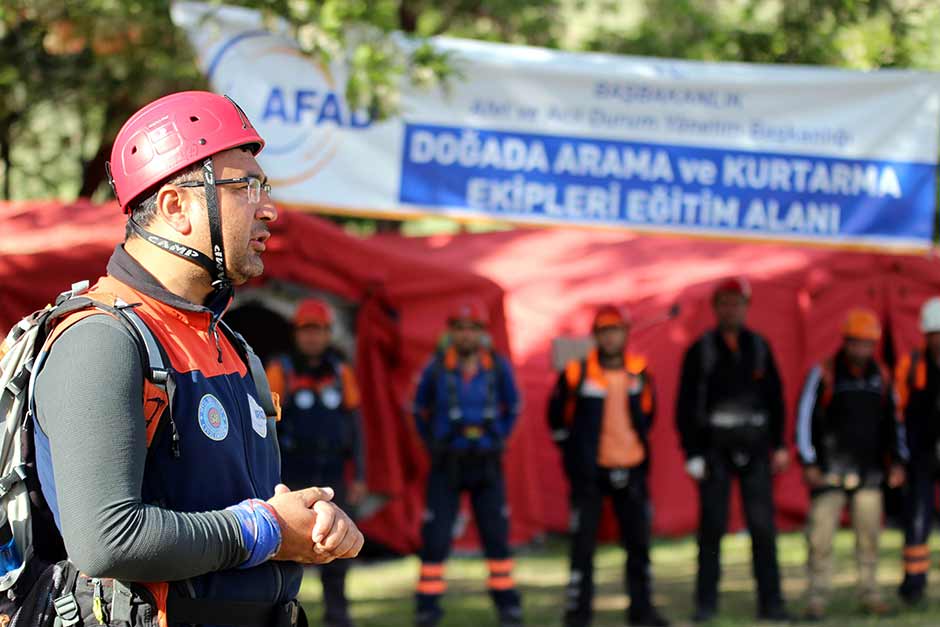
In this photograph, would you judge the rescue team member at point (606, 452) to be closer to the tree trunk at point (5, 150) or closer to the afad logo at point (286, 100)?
the afad logo at point (286, 100)

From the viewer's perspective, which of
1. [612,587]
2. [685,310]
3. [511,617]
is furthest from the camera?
[685,310]

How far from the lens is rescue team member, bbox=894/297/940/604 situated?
872cm

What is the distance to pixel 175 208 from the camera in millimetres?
2441

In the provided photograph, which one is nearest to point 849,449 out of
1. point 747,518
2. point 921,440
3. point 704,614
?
point 921,440

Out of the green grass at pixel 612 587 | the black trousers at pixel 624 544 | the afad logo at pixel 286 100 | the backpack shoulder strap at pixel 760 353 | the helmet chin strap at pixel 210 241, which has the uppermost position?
the afad logo at pixel 286 100

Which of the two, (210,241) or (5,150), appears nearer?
(210,241)

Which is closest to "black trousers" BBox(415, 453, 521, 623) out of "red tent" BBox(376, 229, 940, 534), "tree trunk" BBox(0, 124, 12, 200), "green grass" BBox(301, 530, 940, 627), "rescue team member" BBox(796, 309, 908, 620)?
"green grass" BBox(301, 530, 940, 627)

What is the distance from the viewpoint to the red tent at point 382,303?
9.05 metres

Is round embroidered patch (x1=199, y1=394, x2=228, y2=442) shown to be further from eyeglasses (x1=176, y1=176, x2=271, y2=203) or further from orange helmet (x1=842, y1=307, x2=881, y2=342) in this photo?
orange helmet (x1=842, y1=307, x2=881, y2=342)

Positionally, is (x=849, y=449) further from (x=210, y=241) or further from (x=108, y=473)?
(x=108, y=473)

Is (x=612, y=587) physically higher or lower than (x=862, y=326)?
lower

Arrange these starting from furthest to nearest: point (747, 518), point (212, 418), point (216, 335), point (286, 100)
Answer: point (747, 518) < point (286, 100) < point (216, 335) < point (212, 418)

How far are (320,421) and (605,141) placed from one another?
2505 mm

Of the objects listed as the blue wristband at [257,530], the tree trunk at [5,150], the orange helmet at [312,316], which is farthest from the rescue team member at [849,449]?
the tree trunk at [5,150]
